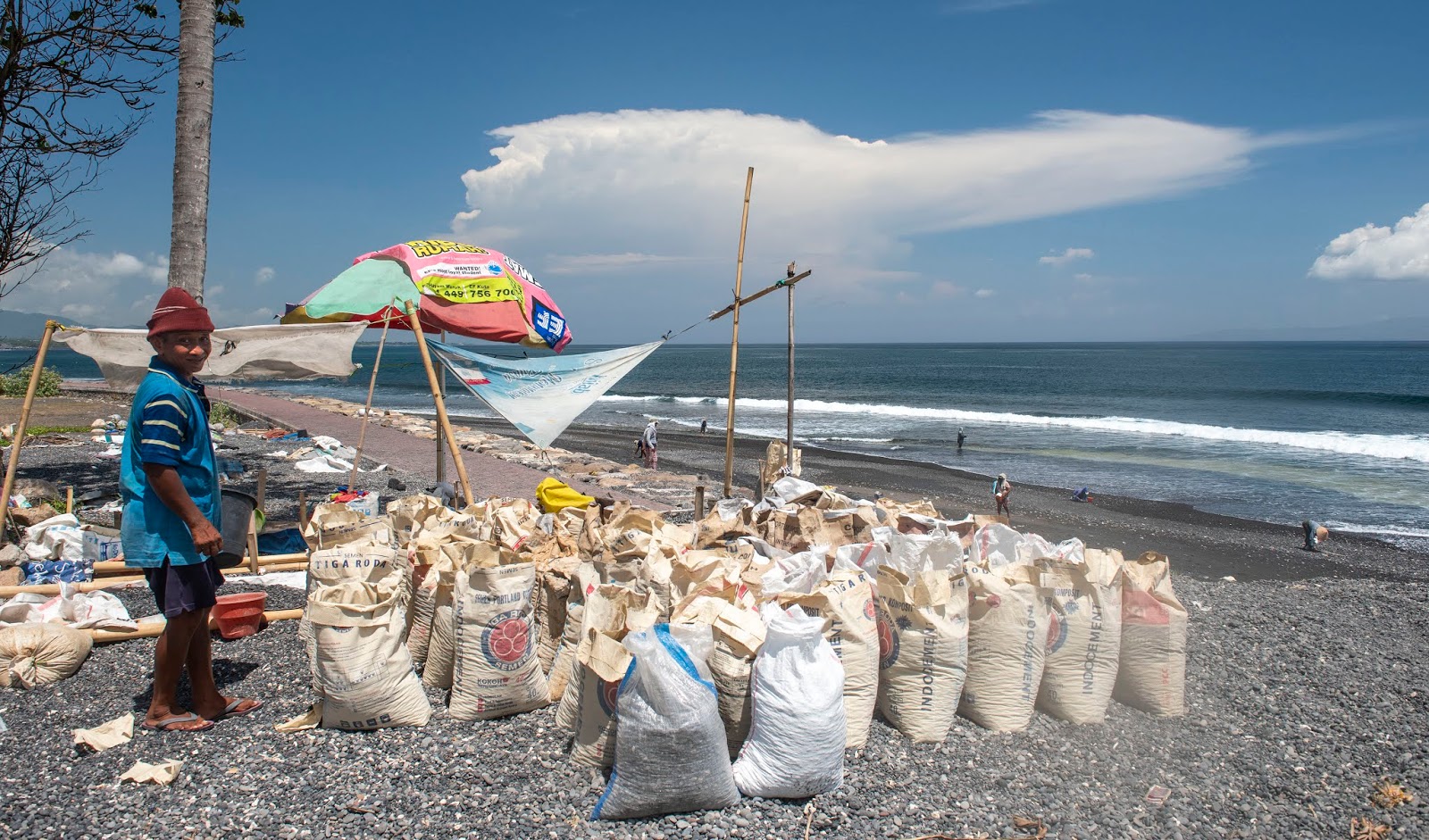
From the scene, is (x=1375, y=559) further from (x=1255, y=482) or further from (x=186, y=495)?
(x=186, y=495)

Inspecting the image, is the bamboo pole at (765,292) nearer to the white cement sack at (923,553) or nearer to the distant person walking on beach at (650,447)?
the white cement sack at (923,553)

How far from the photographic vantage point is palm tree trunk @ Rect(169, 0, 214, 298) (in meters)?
7.09

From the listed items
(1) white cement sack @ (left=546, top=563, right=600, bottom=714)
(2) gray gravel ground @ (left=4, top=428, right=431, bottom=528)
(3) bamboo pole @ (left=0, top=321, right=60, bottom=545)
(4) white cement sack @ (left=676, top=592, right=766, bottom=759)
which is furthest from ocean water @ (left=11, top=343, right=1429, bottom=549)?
(4) white cement sack @ (left=676, top=592, right=766, bottom=759)

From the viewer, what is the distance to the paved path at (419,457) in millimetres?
10367

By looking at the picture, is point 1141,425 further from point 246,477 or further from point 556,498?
point 246,477

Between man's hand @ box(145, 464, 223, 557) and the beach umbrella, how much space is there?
2.91m

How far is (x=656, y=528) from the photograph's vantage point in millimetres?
4613

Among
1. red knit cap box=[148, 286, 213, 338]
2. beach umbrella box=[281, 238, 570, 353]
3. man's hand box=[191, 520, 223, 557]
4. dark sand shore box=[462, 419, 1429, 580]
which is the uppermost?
beach umbrella box=[281, 238, 570, 353]

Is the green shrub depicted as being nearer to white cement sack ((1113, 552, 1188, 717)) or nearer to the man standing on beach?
the man standing on beach

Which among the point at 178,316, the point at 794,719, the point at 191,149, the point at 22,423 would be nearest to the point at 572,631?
the point at 794,719

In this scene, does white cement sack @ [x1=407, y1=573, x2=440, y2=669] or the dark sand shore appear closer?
white cement sack @ [x1=407, y1=573, x2=440, y2=669]

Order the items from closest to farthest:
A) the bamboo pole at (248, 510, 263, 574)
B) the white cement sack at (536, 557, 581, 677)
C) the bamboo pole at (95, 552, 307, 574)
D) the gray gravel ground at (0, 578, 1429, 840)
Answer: the gray gravel ground at (0, 578, 1429, 840) < the white cement sack at (536, 557, 581, 677) < the bamboo pole at (95, 552, 307, 574) < the bamboo pole at (248, 510, 263, 574)

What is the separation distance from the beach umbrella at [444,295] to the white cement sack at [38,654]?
108 inches

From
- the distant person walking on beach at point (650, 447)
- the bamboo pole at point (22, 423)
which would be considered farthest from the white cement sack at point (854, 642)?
the distant person walking on beach at point (650, 447)
